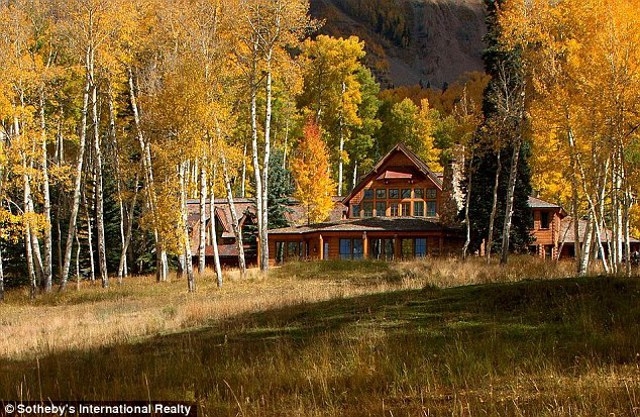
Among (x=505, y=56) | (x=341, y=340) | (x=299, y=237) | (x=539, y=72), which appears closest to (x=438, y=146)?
(x=299, y=237)

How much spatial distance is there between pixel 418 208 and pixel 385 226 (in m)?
8.30

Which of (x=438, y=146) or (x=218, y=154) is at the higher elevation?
(x=438, y=146)

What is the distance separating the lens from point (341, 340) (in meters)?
9.88

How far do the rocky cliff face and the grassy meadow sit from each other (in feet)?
445

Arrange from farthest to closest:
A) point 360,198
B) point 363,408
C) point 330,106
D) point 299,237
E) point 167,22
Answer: point 330,106, point 360,198, point 299,237, point 167,22, point 363,408

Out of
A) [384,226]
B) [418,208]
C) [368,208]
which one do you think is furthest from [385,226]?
[418,208]

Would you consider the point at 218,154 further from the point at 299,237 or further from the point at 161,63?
the point at 299,237

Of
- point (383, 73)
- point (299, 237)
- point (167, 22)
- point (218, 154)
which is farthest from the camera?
point (383, 73)

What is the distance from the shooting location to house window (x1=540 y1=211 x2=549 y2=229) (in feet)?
146

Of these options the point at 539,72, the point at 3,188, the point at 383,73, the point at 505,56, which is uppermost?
the point at 383,73

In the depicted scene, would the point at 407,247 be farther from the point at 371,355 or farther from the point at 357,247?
the point at 371,355

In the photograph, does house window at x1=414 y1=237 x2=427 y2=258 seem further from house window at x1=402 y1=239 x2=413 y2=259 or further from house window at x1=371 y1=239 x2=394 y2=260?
house window at x1=371 y1=239 x2=394 y2=260

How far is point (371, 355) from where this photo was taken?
8.50 metres

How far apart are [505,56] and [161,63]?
16636mm
